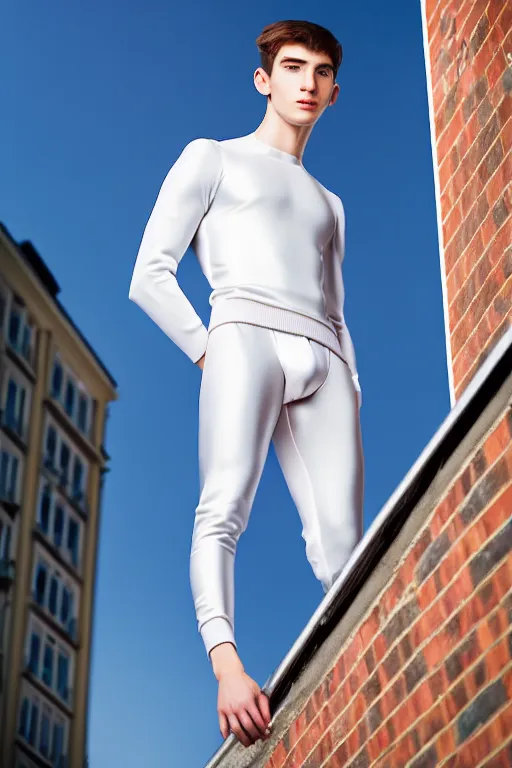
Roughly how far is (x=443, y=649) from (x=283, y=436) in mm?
1369

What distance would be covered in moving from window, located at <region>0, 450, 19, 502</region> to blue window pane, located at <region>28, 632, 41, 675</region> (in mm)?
3246

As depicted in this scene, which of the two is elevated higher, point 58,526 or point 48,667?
point 58,526

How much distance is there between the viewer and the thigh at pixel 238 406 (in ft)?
14.1

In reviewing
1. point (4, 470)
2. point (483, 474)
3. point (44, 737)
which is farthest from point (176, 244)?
point (4, 470)

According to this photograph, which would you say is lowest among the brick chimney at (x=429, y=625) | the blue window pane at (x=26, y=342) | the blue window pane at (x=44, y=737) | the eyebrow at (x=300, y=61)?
the brick chimney at (x=429, y=625)

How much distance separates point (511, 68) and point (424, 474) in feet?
6.86

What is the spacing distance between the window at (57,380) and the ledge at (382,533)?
30.3 meters

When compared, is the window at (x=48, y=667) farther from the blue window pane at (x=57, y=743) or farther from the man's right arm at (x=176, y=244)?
the man's right arm at (x=176, y=244)

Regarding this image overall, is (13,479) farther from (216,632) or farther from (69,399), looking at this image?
(216,632)

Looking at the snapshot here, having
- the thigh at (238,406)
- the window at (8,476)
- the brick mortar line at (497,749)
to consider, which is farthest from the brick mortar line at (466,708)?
the window at (8,476)

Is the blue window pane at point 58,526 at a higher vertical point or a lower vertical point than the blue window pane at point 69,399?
lower

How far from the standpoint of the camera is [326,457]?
4.43 m

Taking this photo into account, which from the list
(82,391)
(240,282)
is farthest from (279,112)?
(82,391)

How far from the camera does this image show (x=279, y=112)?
4953 millimetres
